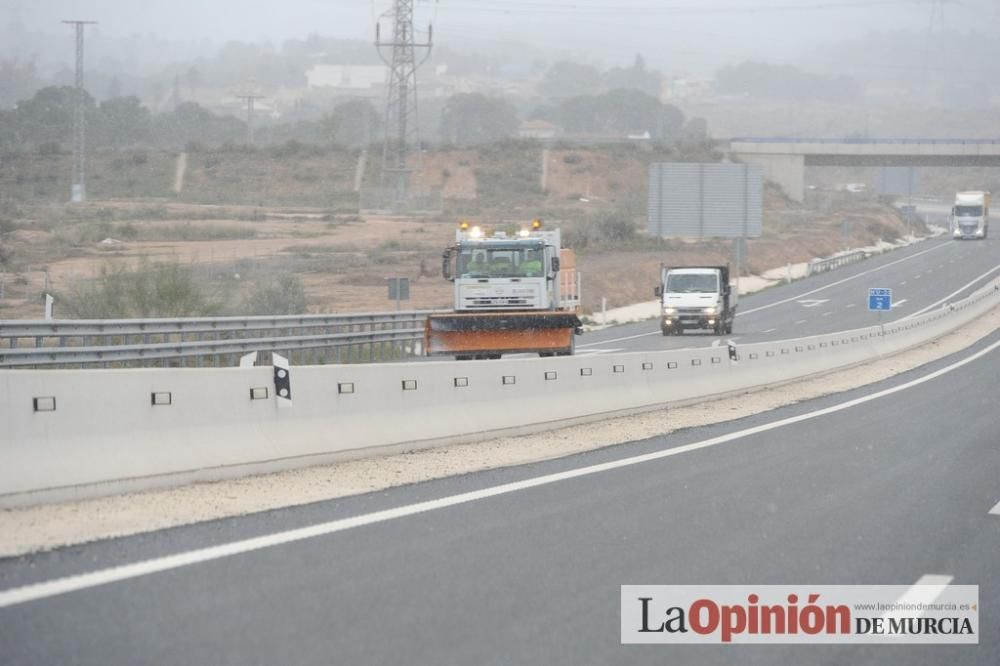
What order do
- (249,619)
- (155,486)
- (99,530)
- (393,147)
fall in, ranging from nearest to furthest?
1. (249,619)
2. (99,530)
3. (155,486)
4. (393,147)

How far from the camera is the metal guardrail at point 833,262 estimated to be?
3477 inches

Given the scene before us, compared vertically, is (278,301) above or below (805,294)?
above

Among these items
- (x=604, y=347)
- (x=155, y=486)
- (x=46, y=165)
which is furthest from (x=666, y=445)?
(x=46, y=165)

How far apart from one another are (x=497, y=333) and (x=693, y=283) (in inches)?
864

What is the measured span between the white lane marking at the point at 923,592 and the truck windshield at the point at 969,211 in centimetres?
10841

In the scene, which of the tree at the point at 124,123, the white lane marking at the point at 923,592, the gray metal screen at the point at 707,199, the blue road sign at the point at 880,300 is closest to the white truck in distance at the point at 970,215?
the gray metal screen at the point at 707,199

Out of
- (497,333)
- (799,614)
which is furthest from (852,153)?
(799,614)

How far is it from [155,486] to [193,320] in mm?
19519

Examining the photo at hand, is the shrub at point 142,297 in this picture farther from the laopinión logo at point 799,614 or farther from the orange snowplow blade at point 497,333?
the laopinión logo at point 799,614

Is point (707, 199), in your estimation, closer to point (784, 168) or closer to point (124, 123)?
point (784, 168)

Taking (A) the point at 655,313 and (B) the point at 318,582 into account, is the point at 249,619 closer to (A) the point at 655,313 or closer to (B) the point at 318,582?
(B) the point at 318,582

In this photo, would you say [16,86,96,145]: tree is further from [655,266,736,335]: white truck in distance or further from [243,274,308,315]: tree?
[655,266,736,335]: white truck in distance

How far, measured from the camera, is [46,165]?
88.3 metres

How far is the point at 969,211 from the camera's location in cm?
11188
